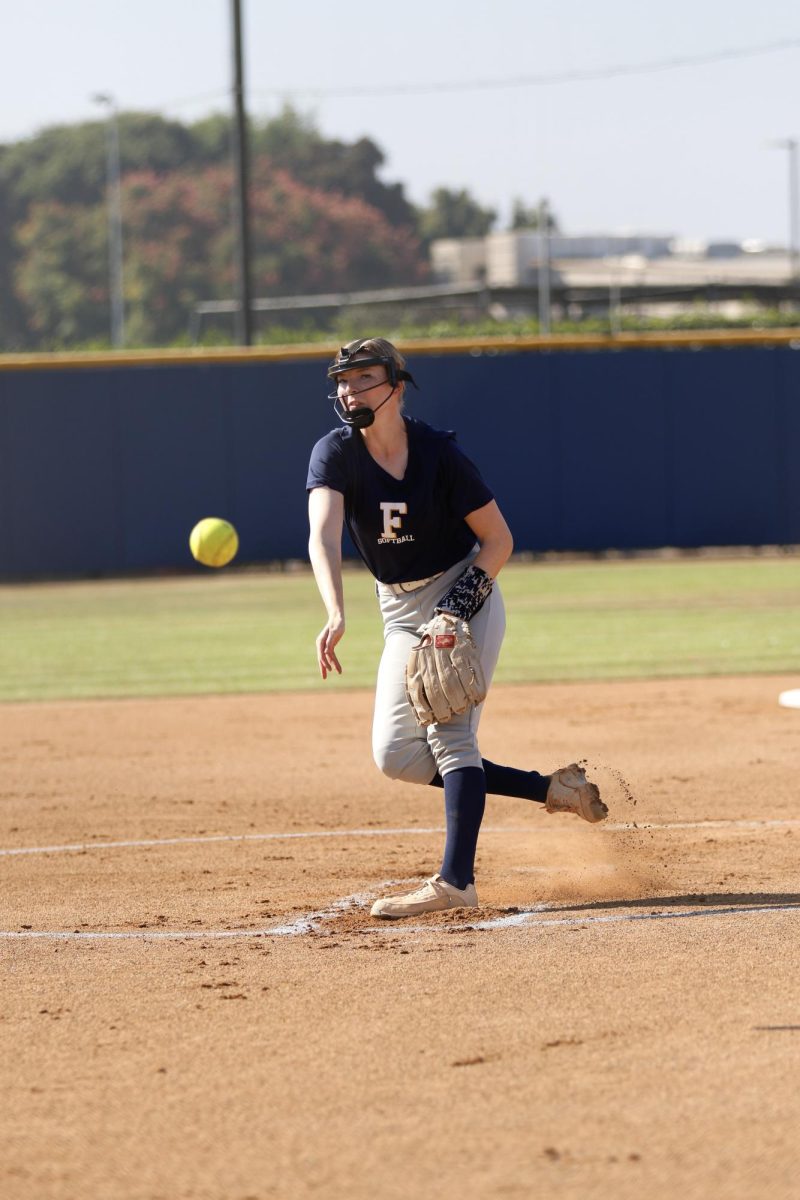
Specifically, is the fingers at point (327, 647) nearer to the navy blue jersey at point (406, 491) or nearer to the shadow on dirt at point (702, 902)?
the navy blue jersey at point (406, 491)

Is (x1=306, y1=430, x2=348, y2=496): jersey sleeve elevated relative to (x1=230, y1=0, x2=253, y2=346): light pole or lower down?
lower down

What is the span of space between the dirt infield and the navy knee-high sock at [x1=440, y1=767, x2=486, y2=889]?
0.14m

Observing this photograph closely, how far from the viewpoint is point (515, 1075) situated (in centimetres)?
335

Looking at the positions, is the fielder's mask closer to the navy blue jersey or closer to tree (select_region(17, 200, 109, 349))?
the navy blue jersey

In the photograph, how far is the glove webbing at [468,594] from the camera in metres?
4.88

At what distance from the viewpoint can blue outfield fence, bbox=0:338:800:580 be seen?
20.2 meters

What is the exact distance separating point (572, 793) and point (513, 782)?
188mm

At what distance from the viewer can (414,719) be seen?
495 cm

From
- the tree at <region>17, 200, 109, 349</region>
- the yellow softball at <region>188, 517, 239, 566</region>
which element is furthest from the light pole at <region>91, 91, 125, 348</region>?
the yellow softball at <region>188, 517, 239, 566</region>

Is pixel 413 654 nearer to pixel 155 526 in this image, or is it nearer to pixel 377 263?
pixel 155 526

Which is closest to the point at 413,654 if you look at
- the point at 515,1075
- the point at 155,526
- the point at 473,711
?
Result: the point at 473,711

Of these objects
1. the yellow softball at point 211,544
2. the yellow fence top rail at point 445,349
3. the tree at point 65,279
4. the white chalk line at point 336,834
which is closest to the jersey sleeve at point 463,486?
the white chalk line at point 336,834

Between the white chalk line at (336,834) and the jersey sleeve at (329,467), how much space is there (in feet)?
6.58

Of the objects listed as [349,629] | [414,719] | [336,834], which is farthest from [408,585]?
[349,629]
